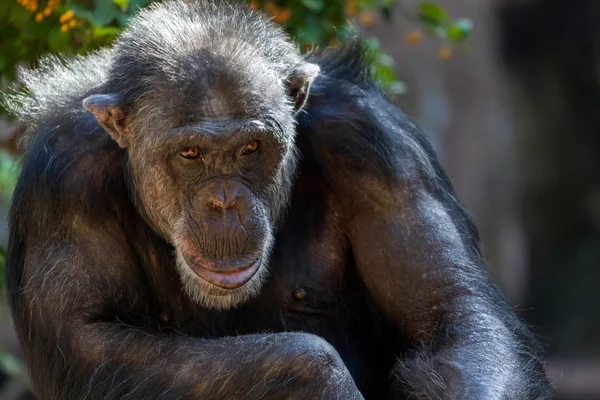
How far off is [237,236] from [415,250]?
120 cm

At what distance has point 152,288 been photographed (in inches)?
262

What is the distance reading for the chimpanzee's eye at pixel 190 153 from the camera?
6117 mm

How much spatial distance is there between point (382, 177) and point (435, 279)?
72 cm

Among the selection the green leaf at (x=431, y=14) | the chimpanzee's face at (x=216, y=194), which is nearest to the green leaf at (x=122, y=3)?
the chimpanzee's face at (x=216, y=194)

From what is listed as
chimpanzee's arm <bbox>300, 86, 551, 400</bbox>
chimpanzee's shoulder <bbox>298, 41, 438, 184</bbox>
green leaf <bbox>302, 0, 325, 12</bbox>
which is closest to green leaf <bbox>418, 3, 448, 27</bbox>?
green leaf <bbox>302, 0, 325, 12</bbox>

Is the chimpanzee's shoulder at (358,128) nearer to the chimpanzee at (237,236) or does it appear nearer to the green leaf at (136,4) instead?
the chimpanzee at (237,236)

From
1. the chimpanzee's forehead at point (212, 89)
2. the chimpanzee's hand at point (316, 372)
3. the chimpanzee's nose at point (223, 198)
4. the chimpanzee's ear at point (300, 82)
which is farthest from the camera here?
the chimpanzee's ear at point (300, 82)

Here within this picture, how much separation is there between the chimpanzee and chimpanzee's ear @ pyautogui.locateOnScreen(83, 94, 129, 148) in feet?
0.04

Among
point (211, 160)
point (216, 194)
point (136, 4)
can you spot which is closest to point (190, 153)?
point (211, 160)

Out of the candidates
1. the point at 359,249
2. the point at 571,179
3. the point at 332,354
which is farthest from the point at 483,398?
the point at 571,179

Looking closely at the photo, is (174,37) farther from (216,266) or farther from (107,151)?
(216,266)

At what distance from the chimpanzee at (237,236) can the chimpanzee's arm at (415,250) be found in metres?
0.01

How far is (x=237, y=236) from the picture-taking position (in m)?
5.95

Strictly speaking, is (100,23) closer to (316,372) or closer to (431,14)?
(316,372)
